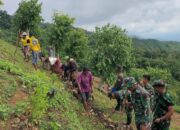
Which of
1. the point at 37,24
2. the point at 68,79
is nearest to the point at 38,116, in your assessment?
the point at 68,79

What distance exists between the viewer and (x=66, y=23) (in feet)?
168

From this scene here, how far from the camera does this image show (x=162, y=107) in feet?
31.0

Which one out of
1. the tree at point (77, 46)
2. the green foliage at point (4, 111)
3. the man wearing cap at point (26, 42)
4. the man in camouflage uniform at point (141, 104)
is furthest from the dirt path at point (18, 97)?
the tree at point (77, 46)

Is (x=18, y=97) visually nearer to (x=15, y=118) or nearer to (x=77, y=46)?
(x=15, y=118)

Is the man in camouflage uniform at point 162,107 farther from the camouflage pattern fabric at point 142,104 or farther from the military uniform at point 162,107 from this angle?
the camouflage pattern fabric at point 142,104

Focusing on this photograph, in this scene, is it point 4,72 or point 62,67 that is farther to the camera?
point 62,67

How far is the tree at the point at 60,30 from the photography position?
50.1 meters

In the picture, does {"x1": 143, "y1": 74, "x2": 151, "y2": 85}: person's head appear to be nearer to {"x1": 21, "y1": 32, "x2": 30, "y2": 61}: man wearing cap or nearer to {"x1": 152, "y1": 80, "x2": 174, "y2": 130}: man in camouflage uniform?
{"x1": 152, "y1": 80, "x2": 174, "y2": 130}: man in camouflage uniform

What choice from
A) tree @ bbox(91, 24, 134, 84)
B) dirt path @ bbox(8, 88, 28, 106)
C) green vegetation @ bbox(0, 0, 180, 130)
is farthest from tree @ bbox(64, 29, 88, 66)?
dirt path @ bbox(8, 88, 28, 106)

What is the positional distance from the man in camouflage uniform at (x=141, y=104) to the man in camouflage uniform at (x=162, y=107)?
1.10ft

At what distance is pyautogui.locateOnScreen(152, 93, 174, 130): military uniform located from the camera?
9352mm

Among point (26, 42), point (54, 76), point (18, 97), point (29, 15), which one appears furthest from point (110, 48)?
point (18, 97)

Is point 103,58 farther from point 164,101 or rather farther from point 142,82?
point 164,101

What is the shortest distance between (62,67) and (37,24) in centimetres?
2232
